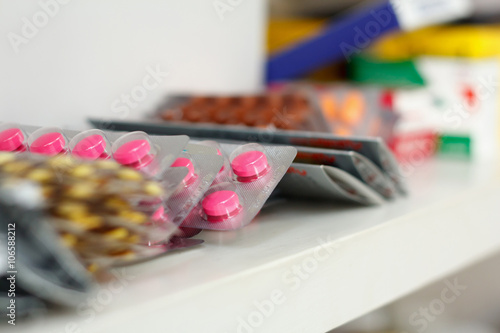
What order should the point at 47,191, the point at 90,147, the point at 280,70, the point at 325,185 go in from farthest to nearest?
the point at 280,70
the point at 325,185
the point at 90,147
the point at 47,191

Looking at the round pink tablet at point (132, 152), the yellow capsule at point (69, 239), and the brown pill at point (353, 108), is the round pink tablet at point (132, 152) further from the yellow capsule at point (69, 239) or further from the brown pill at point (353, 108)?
the brown pill at point (353, 108)

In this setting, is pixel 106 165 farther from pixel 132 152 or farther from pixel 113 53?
pixel 113 53

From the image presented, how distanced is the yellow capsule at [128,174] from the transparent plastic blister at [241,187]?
3.8 inches

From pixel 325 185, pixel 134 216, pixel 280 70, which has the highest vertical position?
pixel 134 216

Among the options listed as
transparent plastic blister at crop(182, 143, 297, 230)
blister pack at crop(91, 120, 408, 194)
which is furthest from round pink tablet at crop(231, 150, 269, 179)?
blister pack at crop(91, 120, 408, 194)

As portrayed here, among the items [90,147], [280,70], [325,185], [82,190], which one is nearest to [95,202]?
[82,190]

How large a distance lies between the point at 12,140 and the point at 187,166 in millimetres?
143

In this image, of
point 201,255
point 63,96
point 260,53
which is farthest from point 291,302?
point 260,53

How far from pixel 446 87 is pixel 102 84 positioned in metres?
0.66

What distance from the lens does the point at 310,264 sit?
454 mm

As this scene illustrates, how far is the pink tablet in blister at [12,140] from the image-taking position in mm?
471

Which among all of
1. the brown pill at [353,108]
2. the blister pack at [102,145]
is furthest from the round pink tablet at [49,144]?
the brown pill at [353,108]

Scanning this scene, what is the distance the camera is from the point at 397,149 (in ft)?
3.01

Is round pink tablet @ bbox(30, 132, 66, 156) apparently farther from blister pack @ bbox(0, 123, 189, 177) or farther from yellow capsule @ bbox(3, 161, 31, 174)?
yellow capsule @ bbox(3, 161, 31, 174)
